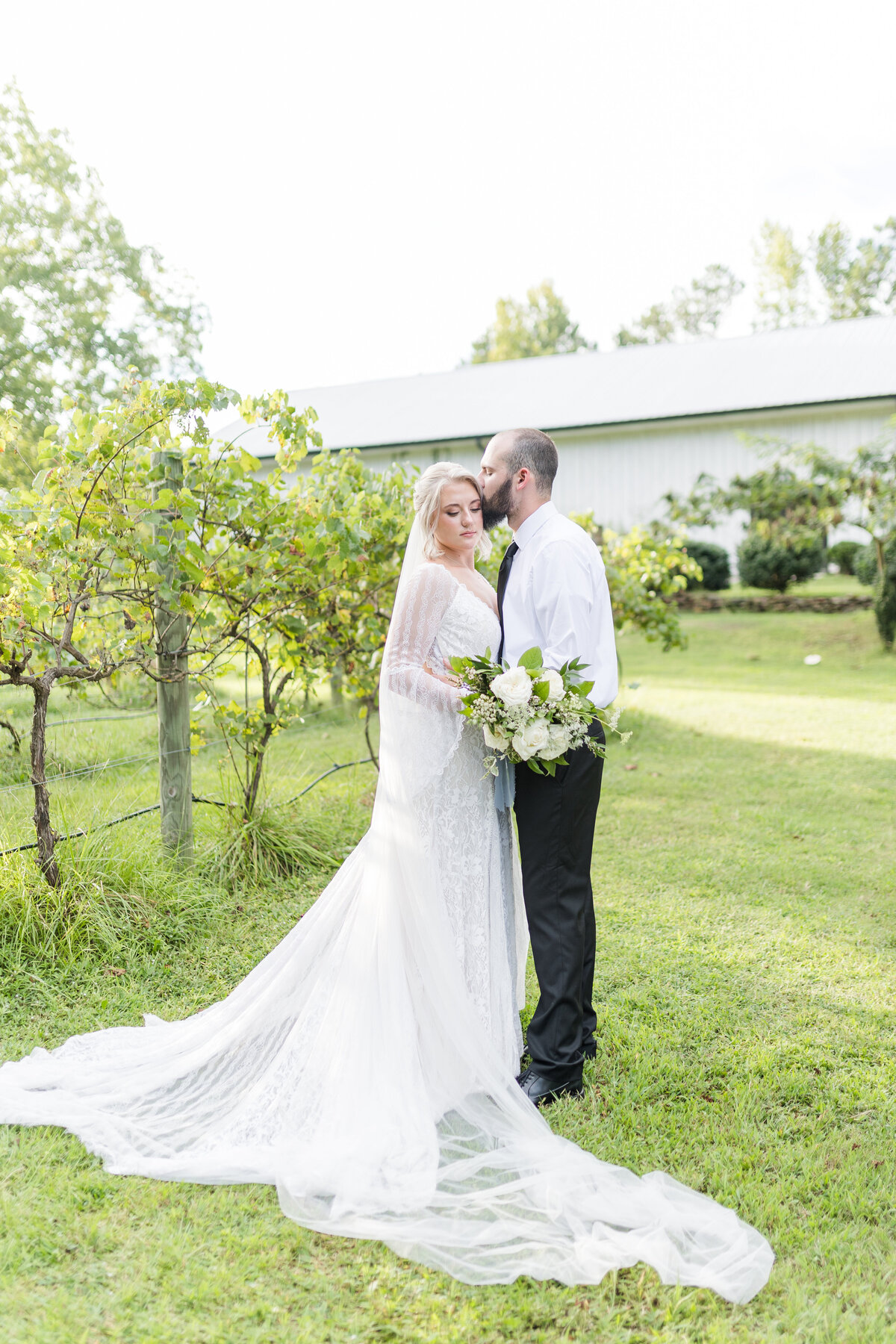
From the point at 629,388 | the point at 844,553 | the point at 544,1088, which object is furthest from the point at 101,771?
the point at 629,388

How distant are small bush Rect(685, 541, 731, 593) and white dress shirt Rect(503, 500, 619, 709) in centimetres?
1949

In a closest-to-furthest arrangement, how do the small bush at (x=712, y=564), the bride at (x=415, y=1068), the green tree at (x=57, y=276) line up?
the bride at (x=415, y=1068) → the small bush at (x=712, y=564) → the green tree at (x=57, y=276)

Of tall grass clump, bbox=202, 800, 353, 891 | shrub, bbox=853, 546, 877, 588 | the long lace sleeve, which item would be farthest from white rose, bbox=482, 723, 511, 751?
shrub, bbox=853, 546, 877, 588

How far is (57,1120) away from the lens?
Answer: 311 cm

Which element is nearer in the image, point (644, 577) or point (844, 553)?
point (644, 577)

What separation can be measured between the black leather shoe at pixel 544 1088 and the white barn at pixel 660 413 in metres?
18.6

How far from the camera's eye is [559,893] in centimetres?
341

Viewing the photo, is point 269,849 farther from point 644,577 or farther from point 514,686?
point 644,577

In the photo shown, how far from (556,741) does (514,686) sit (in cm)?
23

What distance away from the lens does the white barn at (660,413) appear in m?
22.6

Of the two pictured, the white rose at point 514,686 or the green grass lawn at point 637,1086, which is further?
the white rose at point 514,686

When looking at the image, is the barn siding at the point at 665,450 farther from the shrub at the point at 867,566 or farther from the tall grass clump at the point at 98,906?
the tall grass clump at the point at 98,906

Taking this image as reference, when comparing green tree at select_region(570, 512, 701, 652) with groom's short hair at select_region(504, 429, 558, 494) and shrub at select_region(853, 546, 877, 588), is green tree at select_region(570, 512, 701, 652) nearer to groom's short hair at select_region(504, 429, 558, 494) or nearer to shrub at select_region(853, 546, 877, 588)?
groom's short hair at select_region(504, 429, 558, 494)

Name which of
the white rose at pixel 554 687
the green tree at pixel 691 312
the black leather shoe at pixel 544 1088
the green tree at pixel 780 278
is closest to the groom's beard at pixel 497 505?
the white rose at pixel 554 687
